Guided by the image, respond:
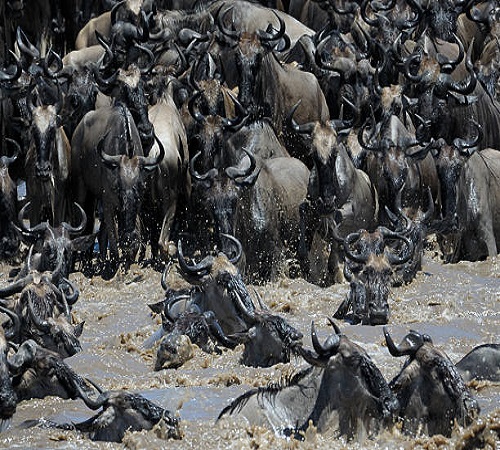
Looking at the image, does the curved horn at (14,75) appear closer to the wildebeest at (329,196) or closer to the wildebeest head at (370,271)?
the wildebeest at (329,196)

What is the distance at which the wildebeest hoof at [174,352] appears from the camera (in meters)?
14.2

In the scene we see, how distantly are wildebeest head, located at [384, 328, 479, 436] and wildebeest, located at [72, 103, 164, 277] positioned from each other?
8073 millimetres

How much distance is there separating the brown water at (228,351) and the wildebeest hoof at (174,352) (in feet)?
0.24

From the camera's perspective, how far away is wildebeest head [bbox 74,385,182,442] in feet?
38.1

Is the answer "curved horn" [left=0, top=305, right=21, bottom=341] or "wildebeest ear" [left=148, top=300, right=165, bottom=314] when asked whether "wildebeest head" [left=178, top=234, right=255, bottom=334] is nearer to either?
"wildebeest ear" [left=148, top=300, right=165, bottom=314]

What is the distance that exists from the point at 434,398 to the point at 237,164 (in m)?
8.75

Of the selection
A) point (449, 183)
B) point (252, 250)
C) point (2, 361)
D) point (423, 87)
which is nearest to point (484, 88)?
point (423, 87)

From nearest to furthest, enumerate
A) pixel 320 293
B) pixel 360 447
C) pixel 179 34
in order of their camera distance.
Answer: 1. pixel 360 447
2. pixel 320 293
3. pixel 179 34

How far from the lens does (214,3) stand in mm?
25000

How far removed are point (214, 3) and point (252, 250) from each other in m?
7.13

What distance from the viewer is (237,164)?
780 inches

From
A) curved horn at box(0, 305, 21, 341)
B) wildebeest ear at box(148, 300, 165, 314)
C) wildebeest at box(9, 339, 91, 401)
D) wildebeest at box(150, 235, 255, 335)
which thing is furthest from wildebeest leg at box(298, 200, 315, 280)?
wildebeest at box(9, 339, 91, 401)

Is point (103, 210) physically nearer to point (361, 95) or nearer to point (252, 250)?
point (252, 250)

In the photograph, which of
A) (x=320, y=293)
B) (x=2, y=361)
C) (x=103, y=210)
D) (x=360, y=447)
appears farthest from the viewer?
(x=103, y=210)
